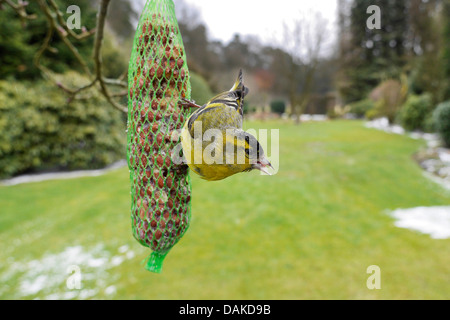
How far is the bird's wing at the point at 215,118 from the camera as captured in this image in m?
0.74

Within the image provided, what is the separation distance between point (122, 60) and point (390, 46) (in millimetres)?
16798

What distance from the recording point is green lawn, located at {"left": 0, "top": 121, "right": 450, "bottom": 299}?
Result: 2955mm

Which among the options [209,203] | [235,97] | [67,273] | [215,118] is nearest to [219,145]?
[215,118]

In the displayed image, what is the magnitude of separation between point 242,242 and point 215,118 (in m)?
3.11

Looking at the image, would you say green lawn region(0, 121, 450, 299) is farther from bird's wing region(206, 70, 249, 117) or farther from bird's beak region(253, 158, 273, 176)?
bird's beak region(253, 158, 273, 176)

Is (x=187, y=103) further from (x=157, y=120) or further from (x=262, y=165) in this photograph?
(x=262, y=165)

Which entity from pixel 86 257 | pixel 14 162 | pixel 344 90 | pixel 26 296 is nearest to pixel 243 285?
pixel 86 257

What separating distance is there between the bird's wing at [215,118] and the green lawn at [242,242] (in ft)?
8.00

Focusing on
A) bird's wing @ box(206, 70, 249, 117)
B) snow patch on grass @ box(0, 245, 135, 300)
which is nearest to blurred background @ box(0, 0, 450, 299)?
snow patch on grass @ box(0, 245, 135, 300)

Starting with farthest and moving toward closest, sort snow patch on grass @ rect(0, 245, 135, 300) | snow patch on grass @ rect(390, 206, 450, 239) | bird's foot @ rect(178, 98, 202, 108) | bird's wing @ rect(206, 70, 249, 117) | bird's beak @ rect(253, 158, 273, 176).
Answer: snow patch on grass @ rect(390, 206, 450, 239), snow patch on grass @ rect(0, 245, 135, 300), bird's foot @ rect(178, 98, 202, 108), bird's wing @ rect(206, 70, 249, 117), bird's beak @ rect(253, 158, 273, 176)

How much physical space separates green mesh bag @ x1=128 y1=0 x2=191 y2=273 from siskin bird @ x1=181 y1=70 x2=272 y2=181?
0.21 m

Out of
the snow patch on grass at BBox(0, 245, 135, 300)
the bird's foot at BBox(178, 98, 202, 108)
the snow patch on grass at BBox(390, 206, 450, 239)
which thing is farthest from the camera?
the snow patch on grass at BBox(390, 206, 450, 239)

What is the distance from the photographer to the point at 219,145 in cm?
70

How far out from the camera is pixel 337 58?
20891mm
